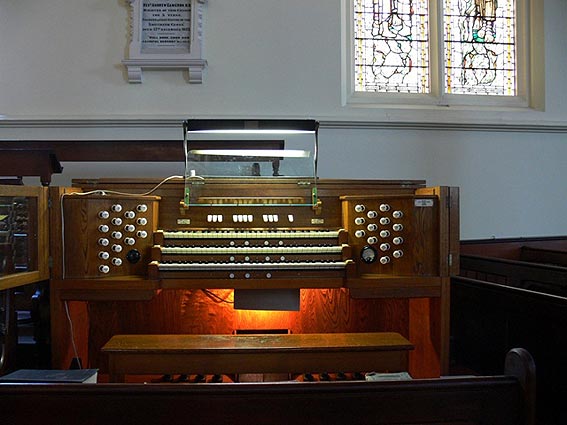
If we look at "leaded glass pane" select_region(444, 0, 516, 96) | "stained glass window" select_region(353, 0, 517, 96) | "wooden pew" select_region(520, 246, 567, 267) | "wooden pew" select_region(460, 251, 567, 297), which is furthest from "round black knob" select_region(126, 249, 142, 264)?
"leaded glass pane" select_region(444, 0, 516, 96)

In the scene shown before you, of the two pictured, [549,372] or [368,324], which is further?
[368,324]

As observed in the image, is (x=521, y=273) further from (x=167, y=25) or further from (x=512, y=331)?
(x=167, y=25)

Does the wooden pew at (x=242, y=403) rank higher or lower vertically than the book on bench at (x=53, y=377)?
higher

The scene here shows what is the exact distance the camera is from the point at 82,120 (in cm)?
400

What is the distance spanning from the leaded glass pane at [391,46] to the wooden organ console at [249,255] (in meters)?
2.18

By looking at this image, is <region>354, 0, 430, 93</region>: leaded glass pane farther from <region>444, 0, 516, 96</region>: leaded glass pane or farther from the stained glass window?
<region>444, 0, 516, 96</region>: leaded glass pane

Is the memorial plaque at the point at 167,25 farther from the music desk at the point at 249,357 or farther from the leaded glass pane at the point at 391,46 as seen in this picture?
the music desk at the point at 249,357

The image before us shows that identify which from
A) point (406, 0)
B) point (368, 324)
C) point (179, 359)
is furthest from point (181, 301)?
point (406, 0)

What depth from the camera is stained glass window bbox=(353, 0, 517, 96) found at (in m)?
4.46

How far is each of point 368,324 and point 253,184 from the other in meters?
1.11

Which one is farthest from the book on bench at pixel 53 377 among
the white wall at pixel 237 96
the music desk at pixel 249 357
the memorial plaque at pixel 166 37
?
the memorial plaque at pixel 166 37

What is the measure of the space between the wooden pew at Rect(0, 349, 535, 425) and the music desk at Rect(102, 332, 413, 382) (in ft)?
3.76

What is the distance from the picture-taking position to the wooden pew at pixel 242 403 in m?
0.94

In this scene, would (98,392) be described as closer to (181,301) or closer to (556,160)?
(181,301)
